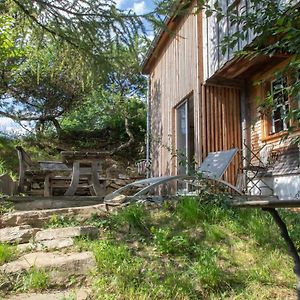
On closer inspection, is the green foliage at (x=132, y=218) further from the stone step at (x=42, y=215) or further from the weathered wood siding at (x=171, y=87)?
the weathered wood siding at (x=171, y=87)

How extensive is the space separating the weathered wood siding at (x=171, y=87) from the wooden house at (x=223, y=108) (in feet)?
0.08

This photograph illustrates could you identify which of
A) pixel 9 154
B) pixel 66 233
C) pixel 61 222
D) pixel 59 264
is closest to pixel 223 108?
pixel 61 222

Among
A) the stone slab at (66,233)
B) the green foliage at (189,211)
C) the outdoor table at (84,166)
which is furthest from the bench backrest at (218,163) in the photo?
the stone slab at (66,233)

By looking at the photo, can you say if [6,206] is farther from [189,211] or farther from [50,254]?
[189,211]

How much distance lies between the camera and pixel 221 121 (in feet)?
24.7

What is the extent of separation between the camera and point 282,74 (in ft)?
7.77

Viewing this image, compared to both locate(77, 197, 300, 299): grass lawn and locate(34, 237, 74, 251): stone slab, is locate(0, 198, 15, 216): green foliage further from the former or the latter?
locate(77, 197, 300, 299): grass lawn

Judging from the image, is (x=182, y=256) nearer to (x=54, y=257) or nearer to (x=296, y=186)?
(x=54, y=257)

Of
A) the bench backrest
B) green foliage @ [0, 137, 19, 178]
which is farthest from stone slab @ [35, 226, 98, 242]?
green foliage @ [0, 137, 19, 178]

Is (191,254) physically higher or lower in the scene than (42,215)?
lower

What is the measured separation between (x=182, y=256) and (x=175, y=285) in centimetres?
54

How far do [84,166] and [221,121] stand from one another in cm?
300

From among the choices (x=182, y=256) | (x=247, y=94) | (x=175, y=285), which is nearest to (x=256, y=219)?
(x=182, y=256)

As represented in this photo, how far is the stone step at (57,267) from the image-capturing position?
2.73 metres
